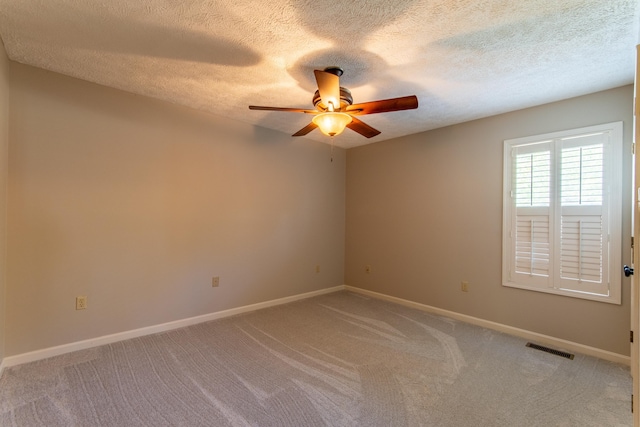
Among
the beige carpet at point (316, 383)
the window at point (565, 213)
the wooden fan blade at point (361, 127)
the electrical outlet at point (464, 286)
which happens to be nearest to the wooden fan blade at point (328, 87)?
the wooden fan blade at point (361, 127)

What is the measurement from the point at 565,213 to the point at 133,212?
417cm

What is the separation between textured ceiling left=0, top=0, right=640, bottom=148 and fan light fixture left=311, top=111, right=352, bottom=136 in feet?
1.30

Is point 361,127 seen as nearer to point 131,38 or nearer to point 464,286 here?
point 131,38

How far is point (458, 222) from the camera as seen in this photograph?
3592 mm

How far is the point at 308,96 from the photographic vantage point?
9.47 ft

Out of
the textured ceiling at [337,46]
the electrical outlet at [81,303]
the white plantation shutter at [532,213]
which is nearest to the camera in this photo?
the textured ceiling at [337,46]

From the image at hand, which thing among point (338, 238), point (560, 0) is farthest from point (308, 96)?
point (338, 238)

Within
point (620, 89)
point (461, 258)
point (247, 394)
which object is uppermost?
point (620, 89)

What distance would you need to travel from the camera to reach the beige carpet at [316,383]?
5.96 ft

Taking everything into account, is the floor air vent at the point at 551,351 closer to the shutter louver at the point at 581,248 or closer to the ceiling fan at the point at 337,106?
the shutter louver at the point at 581,248

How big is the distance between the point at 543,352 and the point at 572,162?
1.79m

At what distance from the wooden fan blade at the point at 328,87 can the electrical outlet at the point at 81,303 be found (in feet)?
8.86

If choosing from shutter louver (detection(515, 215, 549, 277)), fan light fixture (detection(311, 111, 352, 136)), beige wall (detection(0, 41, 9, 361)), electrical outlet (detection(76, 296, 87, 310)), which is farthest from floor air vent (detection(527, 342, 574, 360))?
beige wall (detection(0, 41, 9, 361))

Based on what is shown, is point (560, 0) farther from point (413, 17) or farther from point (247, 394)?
point (247, 394)
